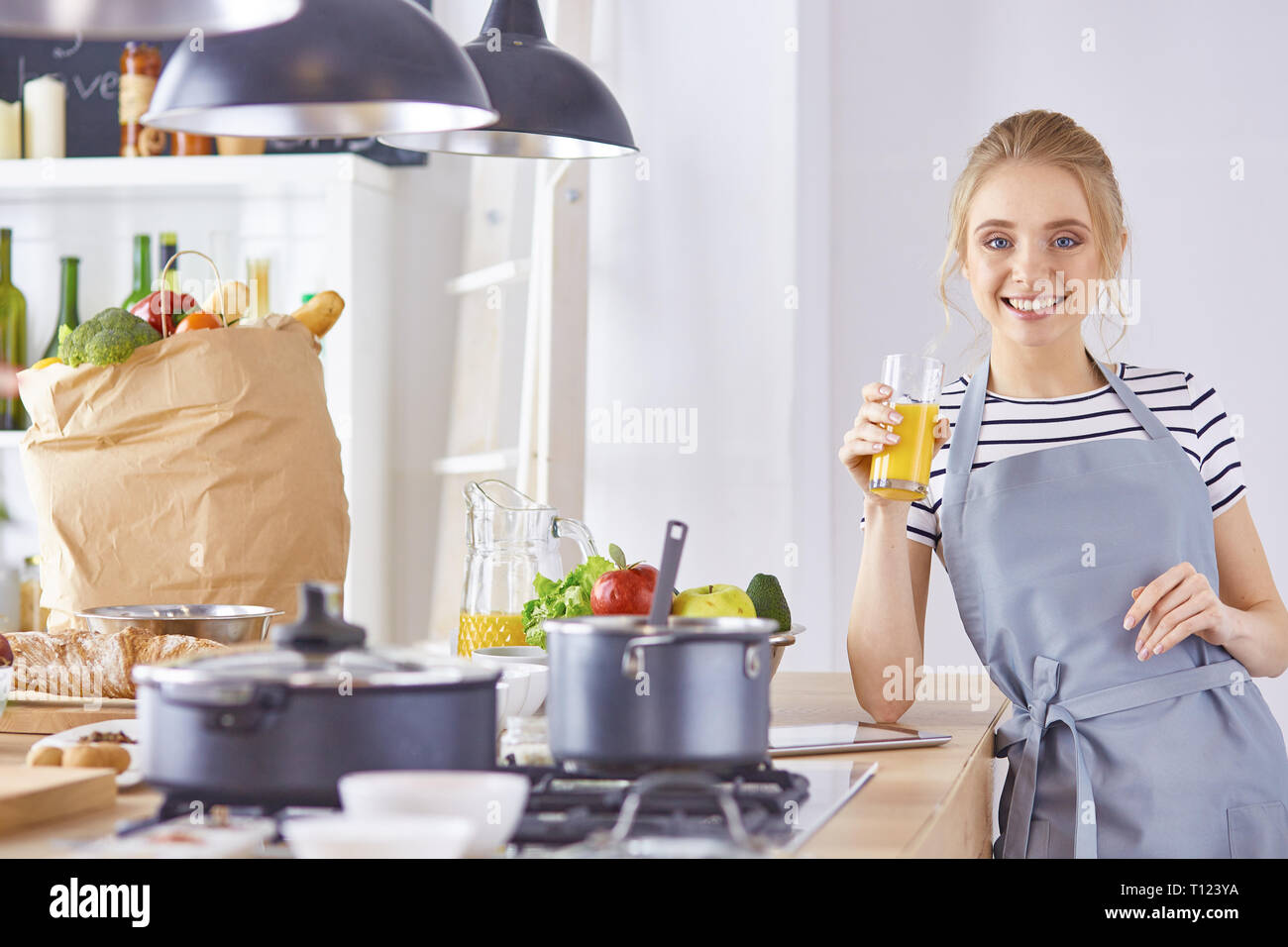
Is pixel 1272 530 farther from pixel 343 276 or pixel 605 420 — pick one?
pixel 343 276

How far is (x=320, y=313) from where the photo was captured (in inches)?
76.8

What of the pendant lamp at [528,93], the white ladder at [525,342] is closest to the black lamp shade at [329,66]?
the pendant lamp at [528,93]

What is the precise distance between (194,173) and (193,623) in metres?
1.94

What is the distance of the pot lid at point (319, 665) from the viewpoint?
2.42 feet

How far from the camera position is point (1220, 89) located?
2695 mm

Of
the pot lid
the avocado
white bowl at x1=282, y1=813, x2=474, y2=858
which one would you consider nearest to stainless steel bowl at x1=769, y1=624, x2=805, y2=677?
the avocado

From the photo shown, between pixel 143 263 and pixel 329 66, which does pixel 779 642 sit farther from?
pixel 143 263

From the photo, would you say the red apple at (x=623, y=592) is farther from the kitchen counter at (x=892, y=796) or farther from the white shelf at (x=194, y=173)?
the white shelf at (x=194, y=173)

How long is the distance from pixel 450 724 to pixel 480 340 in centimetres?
252

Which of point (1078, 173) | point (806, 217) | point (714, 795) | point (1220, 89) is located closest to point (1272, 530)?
point (1220, 89)

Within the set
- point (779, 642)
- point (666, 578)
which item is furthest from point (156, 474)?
point (666, 578)

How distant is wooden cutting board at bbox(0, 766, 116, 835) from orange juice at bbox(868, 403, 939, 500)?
0.77 m

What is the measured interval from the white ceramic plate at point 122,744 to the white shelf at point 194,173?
6.60 ft

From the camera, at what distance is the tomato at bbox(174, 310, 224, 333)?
1.80 metres
